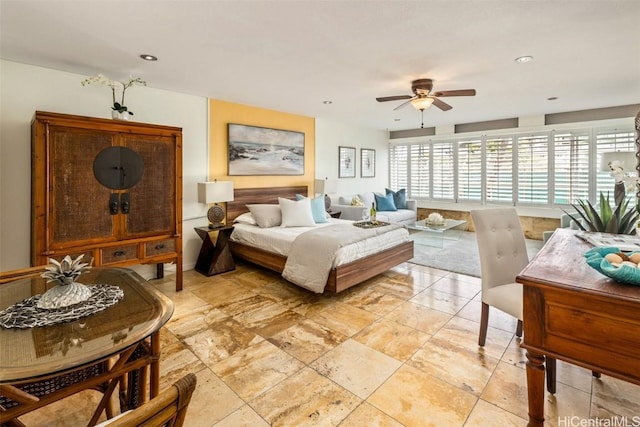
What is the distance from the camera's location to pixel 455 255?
16.5 feet

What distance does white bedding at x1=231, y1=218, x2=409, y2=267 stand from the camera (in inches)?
133

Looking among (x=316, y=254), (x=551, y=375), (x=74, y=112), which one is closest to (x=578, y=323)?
(x=551, y=375)

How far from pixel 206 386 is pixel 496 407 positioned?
1.75m

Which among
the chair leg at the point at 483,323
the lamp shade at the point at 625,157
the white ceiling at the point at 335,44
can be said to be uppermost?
the white ceiling at the point at 335,44

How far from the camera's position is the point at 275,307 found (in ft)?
10.4

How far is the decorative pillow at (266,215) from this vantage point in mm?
4422

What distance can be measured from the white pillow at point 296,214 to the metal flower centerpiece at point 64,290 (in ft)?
9.78

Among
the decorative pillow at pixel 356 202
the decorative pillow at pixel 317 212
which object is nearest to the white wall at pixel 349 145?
the decorative pillow at pixel 356 202

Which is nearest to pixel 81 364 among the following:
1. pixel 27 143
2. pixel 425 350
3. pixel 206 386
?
pixel 206 386

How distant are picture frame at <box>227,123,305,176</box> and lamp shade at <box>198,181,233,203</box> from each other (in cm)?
55

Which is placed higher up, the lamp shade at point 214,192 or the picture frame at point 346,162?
the picture frame at point 346,162

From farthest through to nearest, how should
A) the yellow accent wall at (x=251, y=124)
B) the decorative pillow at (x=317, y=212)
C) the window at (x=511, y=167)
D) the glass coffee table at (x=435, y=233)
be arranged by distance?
the window at (x=511, y=167) < the glass coffee table at (x=435, y=233) < the decorative pillow at (x=317, y=212) < the yellow accent wall at (x=251, y=124)

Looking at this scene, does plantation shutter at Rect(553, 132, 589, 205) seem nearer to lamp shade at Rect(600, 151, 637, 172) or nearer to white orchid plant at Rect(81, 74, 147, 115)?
lamp shade at Rect(600, 151, 637, 172)

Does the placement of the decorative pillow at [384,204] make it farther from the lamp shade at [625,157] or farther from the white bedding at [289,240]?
the lamp shade at [625,157]
